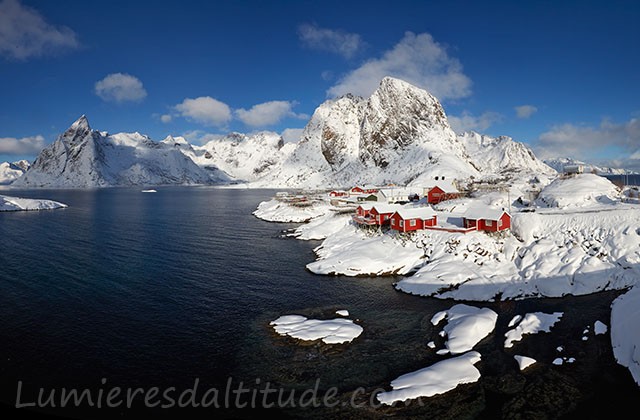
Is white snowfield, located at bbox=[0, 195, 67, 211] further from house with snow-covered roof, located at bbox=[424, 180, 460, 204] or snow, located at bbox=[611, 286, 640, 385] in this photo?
snow, located at bbox=[611, 286, 640, 385]

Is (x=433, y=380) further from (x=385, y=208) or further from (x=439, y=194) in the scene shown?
(x=439, y=194)

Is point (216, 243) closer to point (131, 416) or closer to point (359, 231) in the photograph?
point (359, 231)

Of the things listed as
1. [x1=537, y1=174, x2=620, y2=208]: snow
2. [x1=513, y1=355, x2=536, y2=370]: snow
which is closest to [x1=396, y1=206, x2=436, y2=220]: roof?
[x1=537, y1=174, x2=620, y2=208]: snow

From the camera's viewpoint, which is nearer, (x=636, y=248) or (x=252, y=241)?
(x=636, y=248)

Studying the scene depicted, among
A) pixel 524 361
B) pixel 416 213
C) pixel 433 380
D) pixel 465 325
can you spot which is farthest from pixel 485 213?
pixel 433 380

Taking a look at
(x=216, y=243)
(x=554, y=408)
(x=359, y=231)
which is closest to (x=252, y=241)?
(x=216, y=243)

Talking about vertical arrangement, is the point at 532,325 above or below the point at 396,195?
below
